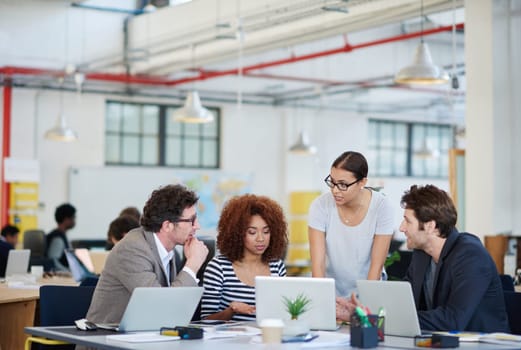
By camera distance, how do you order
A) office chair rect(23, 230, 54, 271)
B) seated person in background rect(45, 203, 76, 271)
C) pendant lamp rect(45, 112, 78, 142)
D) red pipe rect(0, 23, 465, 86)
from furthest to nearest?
1. red pipe rect(0, 23, 465, 86)
2. pendant lamp rect(45, 112, 78, 142)
3. office chair rect(23, 230, 54, 271)
4. seated person in background rect(45, 203, 76, 271)

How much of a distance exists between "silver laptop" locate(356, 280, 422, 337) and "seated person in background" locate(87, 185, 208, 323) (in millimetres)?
811

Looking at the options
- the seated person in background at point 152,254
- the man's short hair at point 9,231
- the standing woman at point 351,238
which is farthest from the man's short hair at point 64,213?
the seated person in background at point 152,254

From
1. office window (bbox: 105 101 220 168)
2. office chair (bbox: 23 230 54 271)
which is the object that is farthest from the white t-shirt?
office window (bbox: 105 101 220 168)

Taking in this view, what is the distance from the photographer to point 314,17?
1189cm

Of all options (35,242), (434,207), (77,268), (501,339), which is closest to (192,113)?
(35,242)

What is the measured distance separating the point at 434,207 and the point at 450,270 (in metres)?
0.28

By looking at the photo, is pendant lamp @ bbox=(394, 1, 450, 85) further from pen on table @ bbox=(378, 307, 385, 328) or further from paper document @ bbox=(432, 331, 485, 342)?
pen on table @ bbox=(378, 307, 385, 328)

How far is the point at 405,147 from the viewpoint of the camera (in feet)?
68.2

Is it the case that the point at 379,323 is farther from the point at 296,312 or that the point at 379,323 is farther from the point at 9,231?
the point at 9,231

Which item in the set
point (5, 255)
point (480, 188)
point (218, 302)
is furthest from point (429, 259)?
point (5, 255)

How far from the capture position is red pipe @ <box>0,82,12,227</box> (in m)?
15.4

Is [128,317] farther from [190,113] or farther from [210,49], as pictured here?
[210,49]

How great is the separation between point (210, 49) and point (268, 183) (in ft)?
17.1

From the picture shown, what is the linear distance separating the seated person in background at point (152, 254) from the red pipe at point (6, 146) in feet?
37.0
